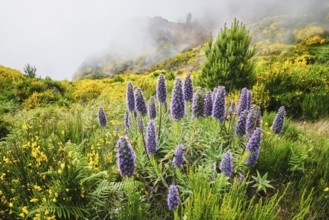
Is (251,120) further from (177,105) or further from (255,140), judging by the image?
(177,105)

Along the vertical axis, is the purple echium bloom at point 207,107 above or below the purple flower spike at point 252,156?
above

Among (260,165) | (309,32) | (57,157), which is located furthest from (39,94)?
(309,32)

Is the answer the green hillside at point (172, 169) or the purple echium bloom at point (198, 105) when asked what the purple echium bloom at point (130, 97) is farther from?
the purple echium bloom at point (198, 105)

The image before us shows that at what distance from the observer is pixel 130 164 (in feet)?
6.90

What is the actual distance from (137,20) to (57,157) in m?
89.4

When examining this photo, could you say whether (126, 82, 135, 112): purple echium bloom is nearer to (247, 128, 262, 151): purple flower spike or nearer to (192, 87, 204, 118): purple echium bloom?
(192, 87, 204, 118): purple echium bloom

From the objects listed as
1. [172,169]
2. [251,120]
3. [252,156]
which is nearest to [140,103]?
[172,169]

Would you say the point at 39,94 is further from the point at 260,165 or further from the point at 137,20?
the point at 137,20

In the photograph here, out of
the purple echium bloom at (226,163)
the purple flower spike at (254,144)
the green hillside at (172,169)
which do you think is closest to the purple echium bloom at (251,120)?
the green hillside at (172,169)

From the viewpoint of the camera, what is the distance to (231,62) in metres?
7.81

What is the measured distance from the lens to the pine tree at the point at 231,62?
7844 millimetres

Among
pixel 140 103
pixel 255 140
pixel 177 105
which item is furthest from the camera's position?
pixel 140 103

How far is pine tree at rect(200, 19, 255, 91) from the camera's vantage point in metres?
7.84

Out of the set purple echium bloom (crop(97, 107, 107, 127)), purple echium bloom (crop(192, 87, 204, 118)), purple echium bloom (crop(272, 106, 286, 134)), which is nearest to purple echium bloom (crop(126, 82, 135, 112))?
purple echium bloom (crop(97, 107, 107, 127))
